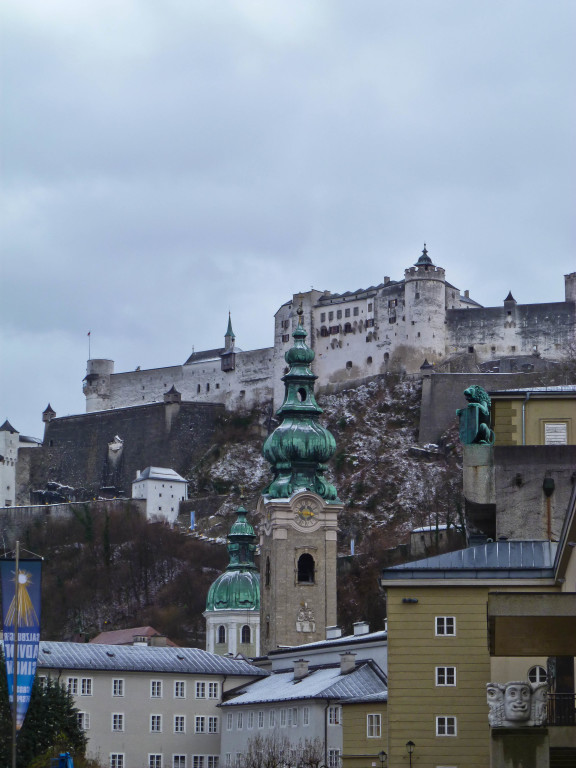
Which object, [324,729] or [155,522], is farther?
[155,522]

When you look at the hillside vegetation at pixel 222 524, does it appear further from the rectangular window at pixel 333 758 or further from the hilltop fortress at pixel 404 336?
the rectangular window at pixel 333 758

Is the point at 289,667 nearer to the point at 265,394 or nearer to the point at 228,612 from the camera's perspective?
the point at 228,612

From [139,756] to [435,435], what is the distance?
6435cm

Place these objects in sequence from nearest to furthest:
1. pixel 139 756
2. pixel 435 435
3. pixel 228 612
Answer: pixel 139 756 → pixel 228 612 → pixel 435 435

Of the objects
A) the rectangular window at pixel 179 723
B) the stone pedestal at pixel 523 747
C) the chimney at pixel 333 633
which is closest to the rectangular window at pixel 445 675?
the stone pedestal at pixel 523 747

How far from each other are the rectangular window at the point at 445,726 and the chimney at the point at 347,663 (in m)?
29.3

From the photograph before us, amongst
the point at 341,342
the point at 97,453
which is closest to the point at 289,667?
the point at 341,342

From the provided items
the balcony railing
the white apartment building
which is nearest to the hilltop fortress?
the white apartment building

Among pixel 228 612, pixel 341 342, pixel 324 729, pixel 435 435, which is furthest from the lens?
pixel 341 342

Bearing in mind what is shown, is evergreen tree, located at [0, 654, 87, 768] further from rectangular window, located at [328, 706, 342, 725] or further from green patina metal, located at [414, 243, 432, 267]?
green patina metal, located at [414, 243, 432, 267]

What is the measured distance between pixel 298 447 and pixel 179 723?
1321 centimetres

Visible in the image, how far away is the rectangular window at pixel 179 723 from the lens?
238 ft

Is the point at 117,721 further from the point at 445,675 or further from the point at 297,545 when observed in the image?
the point at 445,675

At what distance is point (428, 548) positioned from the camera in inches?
4146
